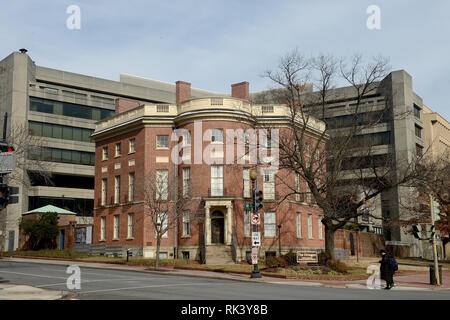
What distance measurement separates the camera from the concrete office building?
65500mm

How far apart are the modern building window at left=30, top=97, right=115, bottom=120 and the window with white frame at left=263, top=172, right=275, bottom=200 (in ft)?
119

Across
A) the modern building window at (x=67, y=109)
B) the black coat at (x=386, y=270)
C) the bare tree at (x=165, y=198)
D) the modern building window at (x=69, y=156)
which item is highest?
the modern building window at (x=67, y=109)

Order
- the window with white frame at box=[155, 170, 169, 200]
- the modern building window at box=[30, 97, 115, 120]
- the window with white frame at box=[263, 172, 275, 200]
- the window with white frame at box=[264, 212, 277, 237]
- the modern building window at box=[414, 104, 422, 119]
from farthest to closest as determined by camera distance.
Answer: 1. the modern building window at box=[414, 104, 422, 119]
2. the modern building window at box=[30, 97, 115, 120]
3. the window with white frame at box=[263, 172, 275, 200]
4. the window with white frame at box=[264, 212, 277, 237]
5. the window with white frame at box=[155, 170, 169, 200]

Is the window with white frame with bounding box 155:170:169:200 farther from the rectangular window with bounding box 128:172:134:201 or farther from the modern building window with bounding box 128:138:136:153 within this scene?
the modern building window with bounding box 128:138:136:153

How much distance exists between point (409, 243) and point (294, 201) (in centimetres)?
3053

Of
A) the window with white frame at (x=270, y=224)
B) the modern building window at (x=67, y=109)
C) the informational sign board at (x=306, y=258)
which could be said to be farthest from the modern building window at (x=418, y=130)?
the informational sign board at (x=306, y=258)

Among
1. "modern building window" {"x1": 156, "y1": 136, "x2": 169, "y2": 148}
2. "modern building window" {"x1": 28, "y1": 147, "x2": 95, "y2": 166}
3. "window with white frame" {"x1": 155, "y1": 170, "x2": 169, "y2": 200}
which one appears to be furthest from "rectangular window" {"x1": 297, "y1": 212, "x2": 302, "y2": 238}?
"modern building window" {"x1": 28, "y1": 147, "x2": 95, "y2": 166}

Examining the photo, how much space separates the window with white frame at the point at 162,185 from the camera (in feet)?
126

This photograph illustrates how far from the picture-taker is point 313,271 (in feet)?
93.3

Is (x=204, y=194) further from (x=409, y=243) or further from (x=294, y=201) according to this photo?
(x=409, y=243)

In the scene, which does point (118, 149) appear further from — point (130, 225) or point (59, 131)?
point (59, 131)

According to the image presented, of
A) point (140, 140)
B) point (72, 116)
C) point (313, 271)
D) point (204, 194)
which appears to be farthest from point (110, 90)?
point (313, 271)

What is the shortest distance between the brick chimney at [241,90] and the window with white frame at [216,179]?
8.71m

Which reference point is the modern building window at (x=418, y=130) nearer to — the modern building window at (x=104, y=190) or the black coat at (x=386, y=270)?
the modern building window at (x=104, y=190)
